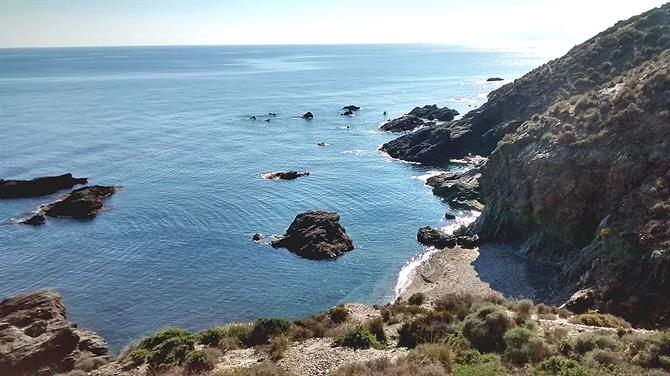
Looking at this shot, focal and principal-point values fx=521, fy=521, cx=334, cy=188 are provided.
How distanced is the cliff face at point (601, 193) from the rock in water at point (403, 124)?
192 feet

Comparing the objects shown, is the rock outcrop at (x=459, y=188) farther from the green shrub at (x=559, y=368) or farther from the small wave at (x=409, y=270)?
the green shrub at (x=559, y=368)

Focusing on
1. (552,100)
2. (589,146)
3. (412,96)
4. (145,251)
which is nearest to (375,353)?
(589,146)

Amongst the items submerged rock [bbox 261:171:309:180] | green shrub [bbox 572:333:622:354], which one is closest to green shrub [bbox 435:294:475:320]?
green shrub [bbox 572:333:622:354]

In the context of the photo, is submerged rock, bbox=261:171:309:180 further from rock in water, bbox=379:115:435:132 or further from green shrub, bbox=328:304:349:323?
green shrub, bbox=328:304:349:323

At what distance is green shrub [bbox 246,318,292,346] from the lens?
2462 centimetres

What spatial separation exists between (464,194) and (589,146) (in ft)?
78.6

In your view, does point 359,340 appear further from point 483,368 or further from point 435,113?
point 435,113

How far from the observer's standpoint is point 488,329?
2119 centimetres

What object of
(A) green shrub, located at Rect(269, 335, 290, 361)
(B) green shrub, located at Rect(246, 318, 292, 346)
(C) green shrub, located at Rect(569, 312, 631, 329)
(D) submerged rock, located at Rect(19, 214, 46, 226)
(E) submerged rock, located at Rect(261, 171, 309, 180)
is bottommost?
(D) submerged rock, located at Rect(19, 214, 46, 226)

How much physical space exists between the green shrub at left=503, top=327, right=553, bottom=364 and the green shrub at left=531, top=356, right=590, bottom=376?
781 mm

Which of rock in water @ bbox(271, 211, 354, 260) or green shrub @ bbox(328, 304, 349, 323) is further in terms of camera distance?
rock in water @ bbox(271, 211, 354, 260)

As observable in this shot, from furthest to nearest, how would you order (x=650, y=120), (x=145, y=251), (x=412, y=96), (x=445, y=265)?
(x=412, y=96) < (x=145, y=251) < (x=445, y=265) < (x=650, y=120)

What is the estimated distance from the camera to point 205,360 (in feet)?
70.0

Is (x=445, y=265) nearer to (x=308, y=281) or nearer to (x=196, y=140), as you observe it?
(x=308, y=281)
